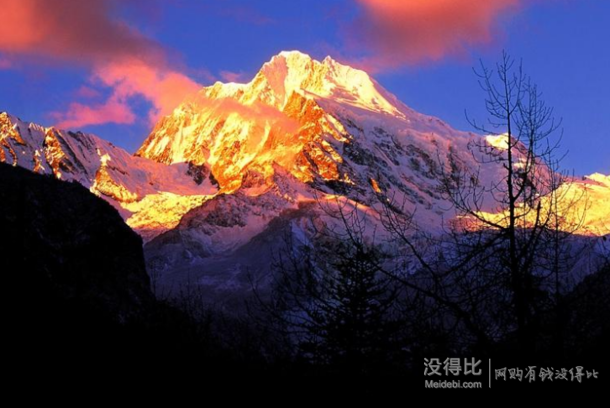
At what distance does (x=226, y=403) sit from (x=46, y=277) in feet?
79.5

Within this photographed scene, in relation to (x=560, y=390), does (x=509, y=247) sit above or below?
above

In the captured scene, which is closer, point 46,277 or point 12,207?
point 46,277

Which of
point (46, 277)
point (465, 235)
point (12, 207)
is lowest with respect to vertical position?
point (465, 235)

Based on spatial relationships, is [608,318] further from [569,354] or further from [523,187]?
[523,187]

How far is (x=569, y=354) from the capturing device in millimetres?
11680

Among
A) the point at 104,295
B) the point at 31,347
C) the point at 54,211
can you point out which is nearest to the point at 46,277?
the point at 104,295

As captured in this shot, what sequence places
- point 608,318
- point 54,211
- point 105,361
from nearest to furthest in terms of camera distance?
point 608,318 < point 105,361 < point 54,211

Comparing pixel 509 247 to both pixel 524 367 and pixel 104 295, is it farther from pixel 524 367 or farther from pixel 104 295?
pixel 104 295

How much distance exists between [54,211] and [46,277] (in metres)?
8.66

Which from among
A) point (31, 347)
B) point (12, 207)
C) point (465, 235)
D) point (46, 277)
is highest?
point (12, 207)

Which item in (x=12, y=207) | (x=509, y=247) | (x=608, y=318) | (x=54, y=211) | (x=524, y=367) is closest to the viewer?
(x=524, y=367)

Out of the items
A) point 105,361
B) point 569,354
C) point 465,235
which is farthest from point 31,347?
point 569,354

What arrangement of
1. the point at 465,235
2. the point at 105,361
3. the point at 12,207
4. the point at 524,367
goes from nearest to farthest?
the point at 524,367 < the point at 465,235 < the point at 105,361 < the point at 12,207

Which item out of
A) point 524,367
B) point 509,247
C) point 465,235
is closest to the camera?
point 524,367
